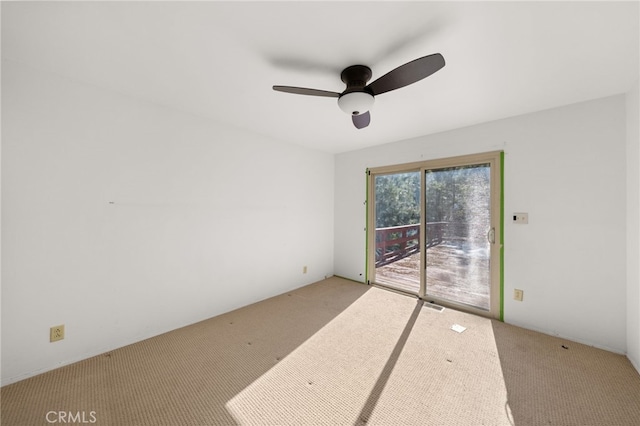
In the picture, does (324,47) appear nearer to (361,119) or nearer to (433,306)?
(361,119)

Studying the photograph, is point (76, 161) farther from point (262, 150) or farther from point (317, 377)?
point (317, 377)

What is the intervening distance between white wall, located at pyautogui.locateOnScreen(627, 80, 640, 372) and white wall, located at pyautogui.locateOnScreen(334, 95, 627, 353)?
0.07 metres

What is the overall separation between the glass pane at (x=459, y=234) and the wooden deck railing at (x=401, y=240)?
0.04 feet

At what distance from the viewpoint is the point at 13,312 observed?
69.2 inches

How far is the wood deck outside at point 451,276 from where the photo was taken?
300 centimetres

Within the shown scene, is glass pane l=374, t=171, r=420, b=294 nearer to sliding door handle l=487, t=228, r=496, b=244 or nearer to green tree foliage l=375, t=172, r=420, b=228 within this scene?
green tree foliage l=375, t=172, r=420, b=228

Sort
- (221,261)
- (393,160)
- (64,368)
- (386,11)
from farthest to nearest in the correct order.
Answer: (393,160) < (221,261) < (64,368) < (386,11)

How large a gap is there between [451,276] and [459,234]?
590mm

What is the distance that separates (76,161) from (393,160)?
366cm

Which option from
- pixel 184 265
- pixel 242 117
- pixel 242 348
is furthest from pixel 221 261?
pixel 242 117

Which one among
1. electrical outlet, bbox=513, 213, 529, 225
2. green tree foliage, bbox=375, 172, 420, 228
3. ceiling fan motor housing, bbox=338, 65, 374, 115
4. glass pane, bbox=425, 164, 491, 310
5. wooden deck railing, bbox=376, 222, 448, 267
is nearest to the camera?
ceiling fan motor housing, bbox=338, 65, 374, 115

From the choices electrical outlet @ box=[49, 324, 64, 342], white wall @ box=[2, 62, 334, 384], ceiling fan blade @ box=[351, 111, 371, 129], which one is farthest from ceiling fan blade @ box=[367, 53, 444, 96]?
electrical outlet @ box=[49, 324, 64, 342]

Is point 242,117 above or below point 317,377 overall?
above

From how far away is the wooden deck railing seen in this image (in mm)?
3346
